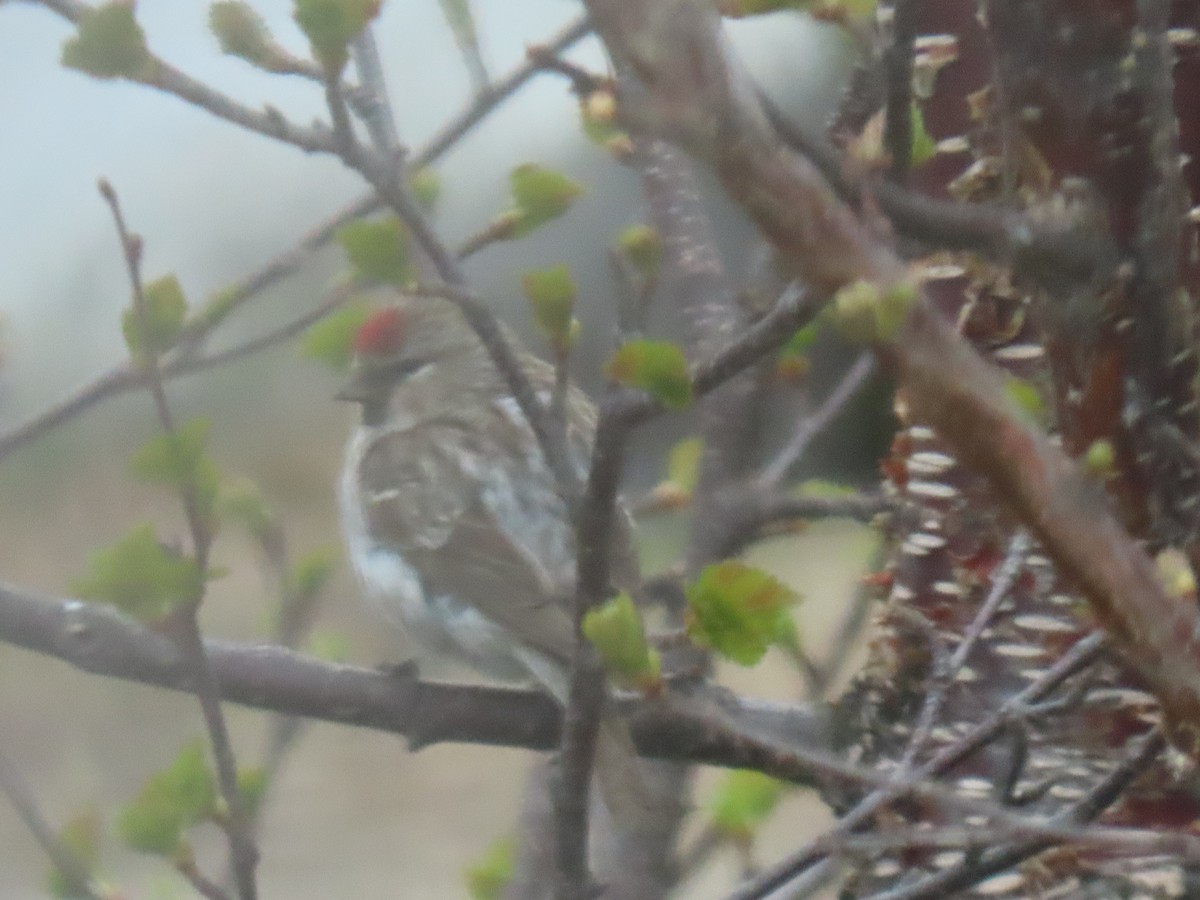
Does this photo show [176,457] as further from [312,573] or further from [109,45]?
[312,573]

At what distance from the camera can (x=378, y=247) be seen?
45 cm

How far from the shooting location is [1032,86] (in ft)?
1.26

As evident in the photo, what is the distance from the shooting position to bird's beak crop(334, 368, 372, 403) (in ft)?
3.65

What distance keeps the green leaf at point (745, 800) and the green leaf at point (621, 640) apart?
0.30 meters

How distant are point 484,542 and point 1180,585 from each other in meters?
0.60

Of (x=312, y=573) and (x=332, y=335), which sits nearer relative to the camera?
(x=332, y=335)

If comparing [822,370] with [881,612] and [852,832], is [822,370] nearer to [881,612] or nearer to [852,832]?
[881,612]

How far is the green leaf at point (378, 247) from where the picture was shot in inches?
17.8

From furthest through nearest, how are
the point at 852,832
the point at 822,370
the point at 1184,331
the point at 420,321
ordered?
the point at 822,370 → the point at 420,321 → the point at 852,832 → the point at 1184,331

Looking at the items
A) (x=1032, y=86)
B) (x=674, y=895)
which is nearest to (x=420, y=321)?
(x=674, y=895)

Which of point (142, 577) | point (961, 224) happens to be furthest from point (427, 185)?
point (961, 224)

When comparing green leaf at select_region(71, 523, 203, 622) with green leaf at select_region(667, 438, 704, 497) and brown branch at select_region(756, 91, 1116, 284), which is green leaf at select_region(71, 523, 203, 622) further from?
green leaf at select_region(667, 438, 704, 497)

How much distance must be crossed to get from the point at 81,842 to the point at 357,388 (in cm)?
54

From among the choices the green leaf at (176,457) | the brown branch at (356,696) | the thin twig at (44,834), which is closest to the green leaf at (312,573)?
the brown branch at (356,696)
